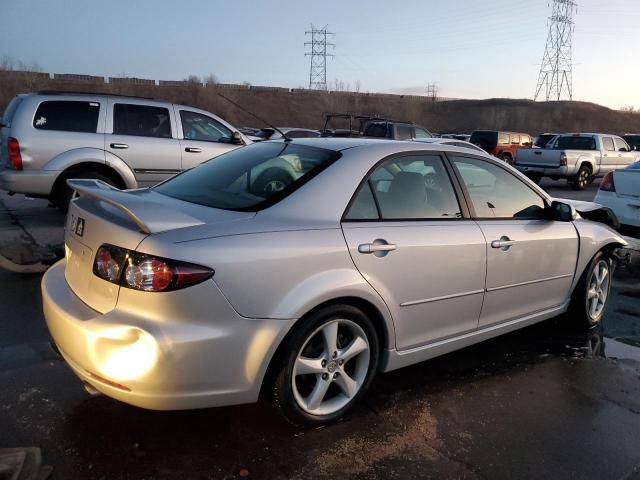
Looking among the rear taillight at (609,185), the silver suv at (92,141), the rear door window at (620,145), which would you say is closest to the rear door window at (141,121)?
the silver suv at (92,141)

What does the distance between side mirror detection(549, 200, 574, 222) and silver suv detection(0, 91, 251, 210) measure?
233 inches

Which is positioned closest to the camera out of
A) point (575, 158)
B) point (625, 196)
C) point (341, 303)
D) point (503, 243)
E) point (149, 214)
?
point (149, 214)

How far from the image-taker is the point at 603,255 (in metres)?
4.76

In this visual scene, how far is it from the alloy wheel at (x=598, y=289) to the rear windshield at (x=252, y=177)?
273 centimetres

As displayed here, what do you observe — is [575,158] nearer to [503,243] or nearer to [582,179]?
[582,179]

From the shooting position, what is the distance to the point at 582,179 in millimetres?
18141

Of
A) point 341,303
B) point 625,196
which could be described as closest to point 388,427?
point 341,303

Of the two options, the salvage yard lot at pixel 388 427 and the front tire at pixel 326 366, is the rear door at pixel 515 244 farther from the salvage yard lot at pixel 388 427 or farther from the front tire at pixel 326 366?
the front tire at pixel 326 366

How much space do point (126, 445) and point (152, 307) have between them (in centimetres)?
82

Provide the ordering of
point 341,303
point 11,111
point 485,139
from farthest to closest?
point 485,139, point 11,111, point 341,303

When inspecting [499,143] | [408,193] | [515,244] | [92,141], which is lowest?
[515,244]

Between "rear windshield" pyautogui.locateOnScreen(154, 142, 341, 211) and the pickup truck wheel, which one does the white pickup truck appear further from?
"rear windshield" pyautogui.locateOnScreen(154, 142, 341, 211)

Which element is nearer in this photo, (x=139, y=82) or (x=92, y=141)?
(x=92, y=141)

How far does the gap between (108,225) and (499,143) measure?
2246 cm
